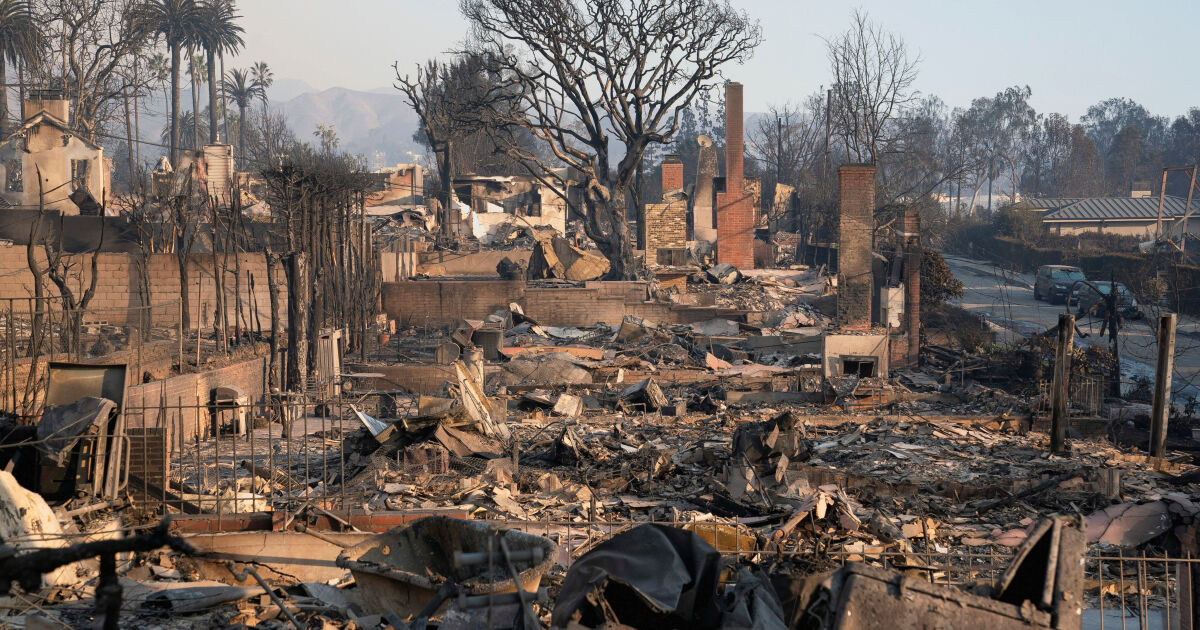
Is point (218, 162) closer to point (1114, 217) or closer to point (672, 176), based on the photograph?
point (672, 176)

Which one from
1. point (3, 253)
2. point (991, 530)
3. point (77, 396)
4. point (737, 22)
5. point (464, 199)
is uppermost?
point (737, 22)

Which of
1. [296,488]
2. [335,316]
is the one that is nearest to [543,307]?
[335,316]

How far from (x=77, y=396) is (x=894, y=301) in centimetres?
1507

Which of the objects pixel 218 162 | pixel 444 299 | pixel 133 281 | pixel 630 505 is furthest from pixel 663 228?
pixel 630 505

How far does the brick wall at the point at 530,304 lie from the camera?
23.5 meters

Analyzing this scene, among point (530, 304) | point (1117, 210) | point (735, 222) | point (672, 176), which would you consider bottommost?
point (530, 304)

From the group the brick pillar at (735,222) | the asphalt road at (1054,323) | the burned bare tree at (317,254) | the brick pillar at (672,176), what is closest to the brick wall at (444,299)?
the burned bare tree at (317,254)

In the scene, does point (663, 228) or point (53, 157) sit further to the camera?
point (663, 228)

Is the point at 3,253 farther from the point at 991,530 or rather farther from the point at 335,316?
the point at 991,530

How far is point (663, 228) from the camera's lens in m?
33.6

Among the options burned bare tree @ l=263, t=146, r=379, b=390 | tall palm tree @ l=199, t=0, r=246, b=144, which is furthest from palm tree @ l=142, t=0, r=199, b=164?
burned bare tree @ l=263, t=146, r=379, b=390

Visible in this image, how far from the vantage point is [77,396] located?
9.45m

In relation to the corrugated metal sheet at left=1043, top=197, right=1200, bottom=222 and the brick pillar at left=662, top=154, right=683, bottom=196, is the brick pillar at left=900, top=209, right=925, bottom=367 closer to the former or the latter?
the brick pillar at left=662, top=154, right=683, bottom=196

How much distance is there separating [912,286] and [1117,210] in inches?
1303
